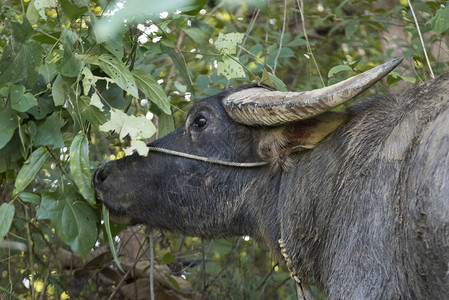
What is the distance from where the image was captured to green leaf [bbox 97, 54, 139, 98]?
3561 mm

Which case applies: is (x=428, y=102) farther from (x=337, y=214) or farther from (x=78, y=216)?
(x=78, y=216)

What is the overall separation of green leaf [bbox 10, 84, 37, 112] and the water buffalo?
74 cm

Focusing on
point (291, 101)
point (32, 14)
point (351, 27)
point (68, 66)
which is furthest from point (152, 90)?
point (351, 27)

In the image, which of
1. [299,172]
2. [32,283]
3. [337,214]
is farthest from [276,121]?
[32,283]

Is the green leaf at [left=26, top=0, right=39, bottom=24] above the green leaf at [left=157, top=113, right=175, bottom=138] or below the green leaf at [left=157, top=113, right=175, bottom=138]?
above

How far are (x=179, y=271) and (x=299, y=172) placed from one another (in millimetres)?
2227

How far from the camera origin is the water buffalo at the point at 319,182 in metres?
2.93

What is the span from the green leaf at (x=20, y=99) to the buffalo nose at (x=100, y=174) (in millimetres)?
708

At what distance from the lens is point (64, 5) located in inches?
133

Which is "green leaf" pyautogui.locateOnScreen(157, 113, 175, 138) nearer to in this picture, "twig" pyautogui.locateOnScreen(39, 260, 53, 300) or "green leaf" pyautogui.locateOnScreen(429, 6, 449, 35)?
"twig" pyautogui.locateOnScreen(39, 260, 53, 300)

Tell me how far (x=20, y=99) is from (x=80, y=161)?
451 millimetres

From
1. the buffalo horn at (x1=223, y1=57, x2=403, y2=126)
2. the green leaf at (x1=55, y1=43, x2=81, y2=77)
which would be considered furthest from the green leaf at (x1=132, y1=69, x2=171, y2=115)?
the green leaf at (x1=55, y1=43, x2=81, y2=77)

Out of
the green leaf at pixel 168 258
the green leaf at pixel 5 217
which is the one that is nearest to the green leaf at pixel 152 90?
the green leaf at pixel 5 217

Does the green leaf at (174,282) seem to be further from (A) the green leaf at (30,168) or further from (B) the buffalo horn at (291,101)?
(A) the green leaf at (30,168)
